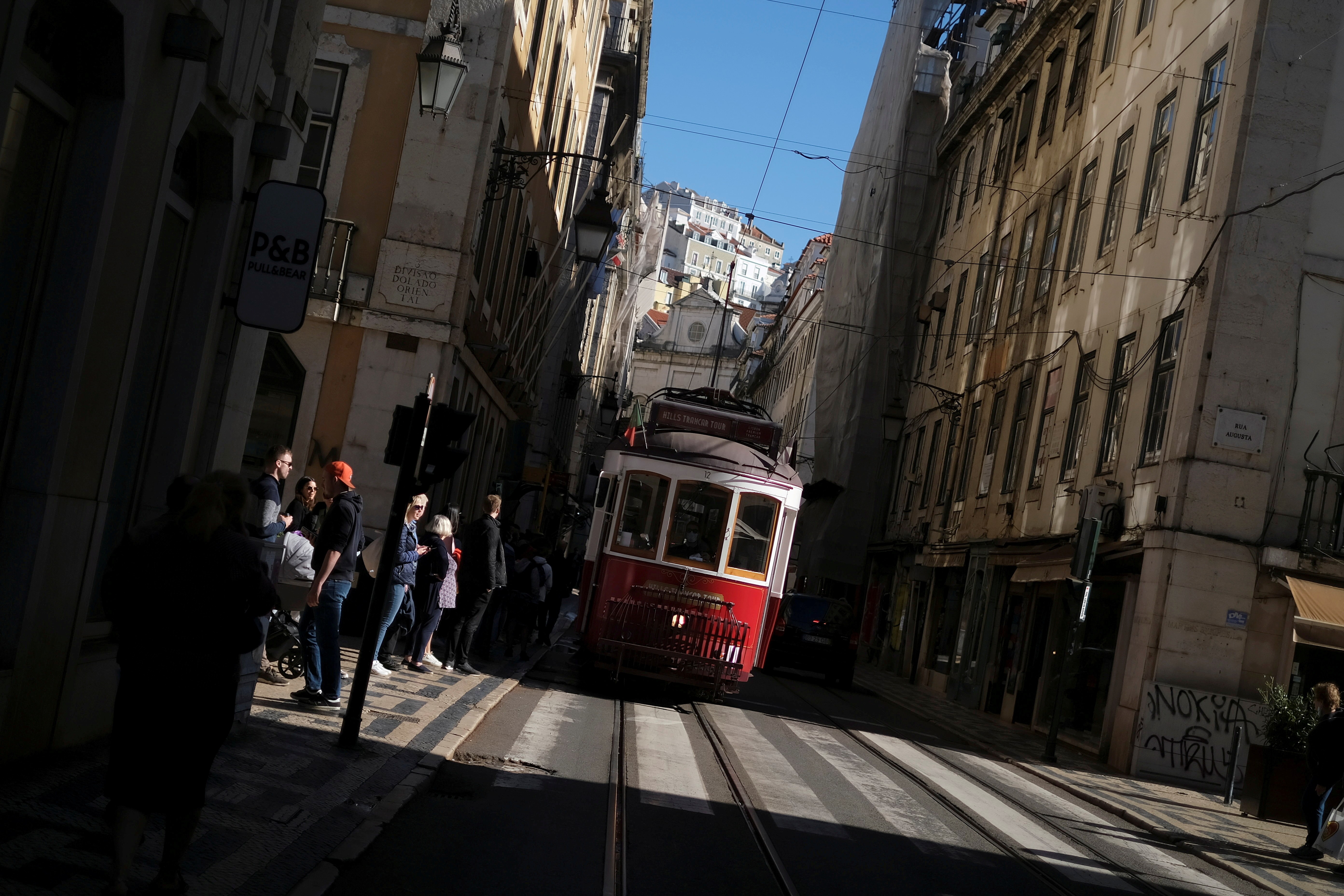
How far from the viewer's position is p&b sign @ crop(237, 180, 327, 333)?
8.08 m

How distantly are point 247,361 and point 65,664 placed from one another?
2.83 m

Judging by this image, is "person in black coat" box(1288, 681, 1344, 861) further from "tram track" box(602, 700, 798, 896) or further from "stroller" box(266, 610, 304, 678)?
"stroller" box(266, 610, 304, 678)

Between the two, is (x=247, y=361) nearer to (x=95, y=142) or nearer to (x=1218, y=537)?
(x=95, y=142)

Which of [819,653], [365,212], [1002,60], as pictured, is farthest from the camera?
[1002,60]

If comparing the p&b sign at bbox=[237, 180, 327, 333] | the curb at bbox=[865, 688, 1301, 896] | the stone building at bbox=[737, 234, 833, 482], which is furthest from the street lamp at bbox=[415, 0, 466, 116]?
the stone building at bbox=[737, 234, 833, 482]

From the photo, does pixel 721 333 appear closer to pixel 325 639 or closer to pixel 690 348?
pixel 690 348

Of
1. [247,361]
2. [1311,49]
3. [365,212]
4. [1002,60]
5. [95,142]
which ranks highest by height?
[1002,60]

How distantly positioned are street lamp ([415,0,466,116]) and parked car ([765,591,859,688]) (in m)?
13.4

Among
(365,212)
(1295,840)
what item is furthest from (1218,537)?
(365,212)

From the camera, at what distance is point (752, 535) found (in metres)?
16.5

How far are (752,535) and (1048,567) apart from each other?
7.66 metres

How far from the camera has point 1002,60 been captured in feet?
113

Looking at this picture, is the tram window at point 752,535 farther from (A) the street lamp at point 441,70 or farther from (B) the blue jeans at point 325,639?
(B) the blue jeans at point 325,639

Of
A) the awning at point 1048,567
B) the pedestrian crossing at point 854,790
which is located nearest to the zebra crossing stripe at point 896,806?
the pedestrian crossing at point 854,790
